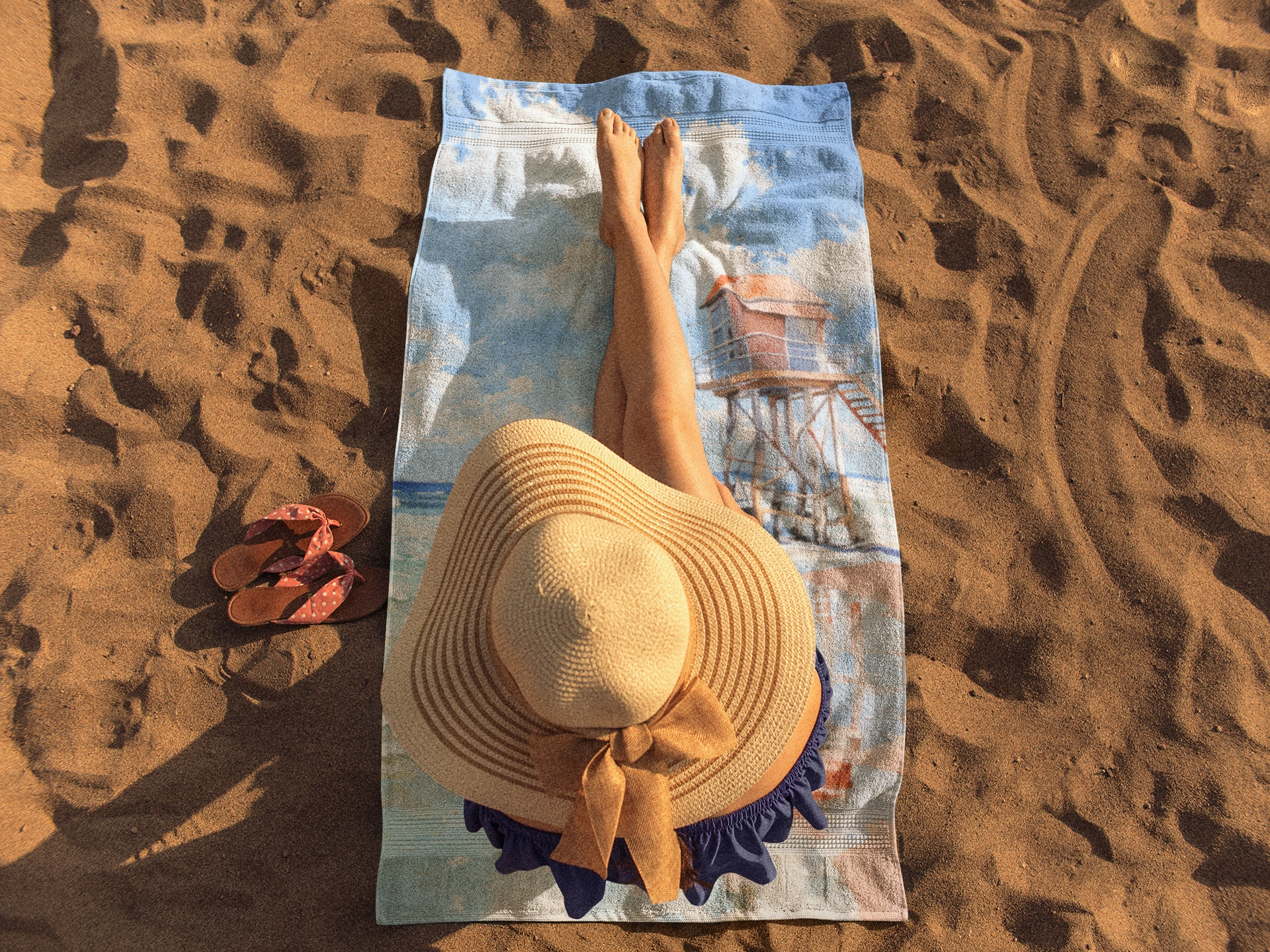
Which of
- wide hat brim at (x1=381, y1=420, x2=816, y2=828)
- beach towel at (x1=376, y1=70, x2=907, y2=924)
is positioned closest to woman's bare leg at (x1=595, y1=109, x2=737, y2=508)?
beach towel at (x1=376, y1=70, x2=907, y2=924)

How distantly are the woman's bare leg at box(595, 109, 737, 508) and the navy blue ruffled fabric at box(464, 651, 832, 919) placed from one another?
66 centimetres

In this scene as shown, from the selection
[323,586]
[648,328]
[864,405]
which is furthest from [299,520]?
[864,405]

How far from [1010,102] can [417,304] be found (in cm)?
218

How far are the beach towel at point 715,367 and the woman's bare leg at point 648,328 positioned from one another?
115 mm

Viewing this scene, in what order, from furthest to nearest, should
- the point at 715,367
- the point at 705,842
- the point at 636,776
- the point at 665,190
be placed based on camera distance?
1. the point at 665,190
2. the point at 715,367
3. the point at 705,842
4. the point at 636,776

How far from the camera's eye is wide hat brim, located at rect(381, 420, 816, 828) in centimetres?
120

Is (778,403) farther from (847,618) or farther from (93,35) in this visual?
(93,35)

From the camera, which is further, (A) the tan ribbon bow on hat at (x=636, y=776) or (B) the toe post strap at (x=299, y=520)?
(B) the toe post strap at (x=299, y=520)

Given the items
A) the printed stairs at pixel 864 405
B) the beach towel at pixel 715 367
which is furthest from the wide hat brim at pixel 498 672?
the printed stairs at pixel 864 405

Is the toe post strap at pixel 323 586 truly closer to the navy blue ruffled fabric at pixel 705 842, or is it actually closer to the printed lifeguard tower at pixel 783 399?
the navy blue ruffled fabric at pixel 705 842

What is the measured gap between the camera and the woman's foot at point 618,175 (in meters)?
2.33

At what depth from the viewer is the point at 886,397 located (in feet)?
7.75

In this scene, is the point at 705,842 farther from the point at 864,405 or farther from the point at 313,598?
the point at 864,405

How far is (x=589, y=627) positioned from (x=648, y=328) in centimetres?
127
